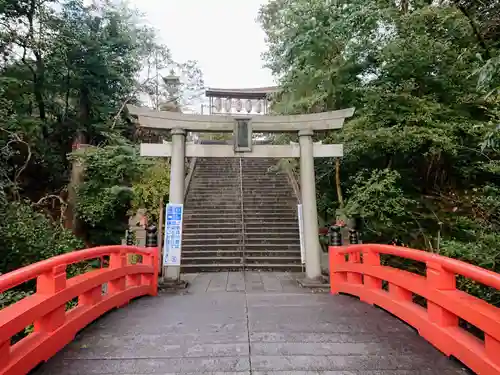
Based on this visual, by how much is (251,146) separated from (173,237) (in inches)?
98.6

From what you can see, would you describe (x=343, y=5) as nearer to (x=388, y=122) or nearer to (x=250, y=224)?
(x=388, y=122)

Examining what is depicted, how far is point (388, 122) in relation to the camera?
8102 mm

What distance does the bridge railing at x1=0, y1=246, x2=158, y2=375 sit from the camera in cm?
228

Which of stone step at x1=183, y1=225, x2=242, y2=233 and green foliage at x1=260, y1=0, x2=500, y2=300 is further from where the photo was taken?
stone step at x1=183, y1=225, x2=242, y2=233

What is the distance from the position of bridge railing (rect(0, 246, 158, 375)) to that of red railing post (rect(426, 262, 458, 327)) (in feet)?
10.5

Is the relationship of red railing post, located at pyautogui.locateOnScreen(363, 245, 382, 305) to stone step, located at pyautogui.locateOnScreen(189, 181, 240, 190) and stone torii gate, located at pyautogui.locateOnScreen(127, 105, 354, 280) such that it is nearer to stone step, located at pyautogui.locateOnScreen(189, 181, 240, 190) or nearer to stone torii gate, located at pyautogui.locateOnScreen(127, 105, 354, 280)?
stone torii gate, located at pyautogui.locateOnScreen(127, 105, 354, 280)

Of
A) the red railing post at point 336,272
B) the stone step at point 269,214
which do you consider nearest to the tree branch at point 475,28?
the red railing post at point 336,272

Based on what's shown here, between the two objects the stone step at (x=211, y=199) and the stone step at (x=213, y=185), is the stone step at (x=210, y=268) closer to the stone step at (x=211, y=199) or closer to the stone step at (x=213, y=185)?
the stone step at (x=211, y=199)

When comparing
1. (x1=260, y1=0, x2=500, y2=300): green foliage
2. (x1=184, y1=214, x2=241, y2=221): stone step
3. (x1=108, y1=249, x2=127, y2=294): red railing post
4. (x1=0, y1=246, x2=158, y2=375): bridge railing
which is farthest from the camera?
(x1=184, y1=214, x2=241, y2=221): stone step

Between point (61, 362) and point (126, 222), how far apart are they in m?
8.68

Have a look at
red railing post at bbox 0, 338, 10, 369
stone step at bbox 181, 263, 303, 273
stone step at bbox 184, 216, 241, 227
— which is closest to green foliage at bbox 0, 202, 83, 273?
stone step at bbox 181, 263, 303, 273

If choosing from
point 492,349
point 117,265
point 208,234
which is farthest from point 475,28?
point 208,234

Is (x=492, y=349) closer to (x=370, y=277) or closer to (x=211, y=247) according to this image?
(x=370, y=277)

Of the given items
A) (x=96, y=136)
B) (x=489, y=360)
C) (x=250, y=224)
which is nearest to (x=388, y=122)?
(x=250, y=224)
